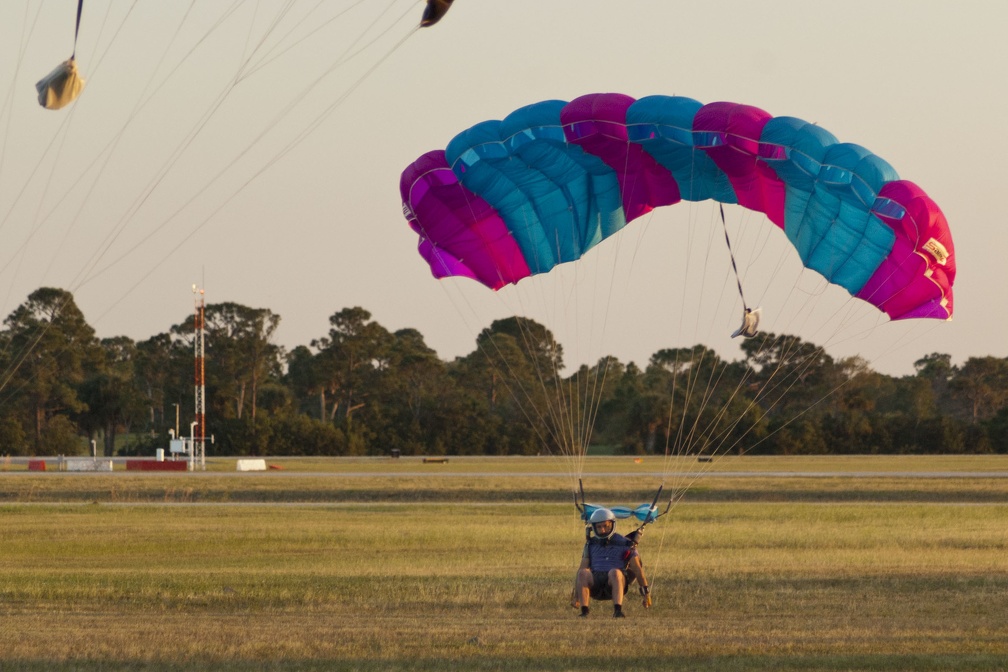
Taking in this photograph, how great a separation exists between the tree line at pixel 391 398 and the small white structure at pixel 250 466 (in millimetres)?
15683

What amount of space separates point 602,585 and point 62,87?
7084 mm

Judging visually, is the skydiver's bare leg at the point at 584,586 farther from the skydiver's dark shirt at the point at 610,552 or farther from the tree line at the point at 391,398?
the tree line at the point at 391,398

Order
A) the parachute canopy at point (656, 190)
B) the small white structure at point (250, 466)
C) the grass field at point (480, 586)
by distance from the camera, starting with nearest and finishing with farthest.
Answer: the grass field at point (480, 586) < the parachute canopy at point (656, 190) < the small white structure at point (250, 466)

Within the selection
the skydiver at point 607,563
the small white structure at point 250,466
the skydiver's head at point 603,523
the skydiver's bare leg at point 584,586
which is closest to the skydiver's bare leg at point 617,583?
the skydiver at point 607,563

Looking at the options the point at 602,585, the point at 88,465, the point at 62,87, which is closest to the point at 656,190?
the point at 602,585

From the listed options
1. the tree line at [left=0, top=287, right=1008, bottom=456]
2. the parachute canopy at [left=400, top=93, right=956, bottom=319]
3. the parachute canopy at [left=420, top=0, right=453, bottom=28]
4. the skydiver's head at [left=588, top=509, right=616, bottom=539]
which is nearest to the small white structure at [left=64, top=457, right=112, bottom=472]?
the tree line at [left=0, top=287, right=1008, bottom=456]

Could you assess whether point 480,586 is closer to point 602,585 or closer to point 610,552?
point 602,585

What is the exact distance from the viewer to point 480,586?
16422mm

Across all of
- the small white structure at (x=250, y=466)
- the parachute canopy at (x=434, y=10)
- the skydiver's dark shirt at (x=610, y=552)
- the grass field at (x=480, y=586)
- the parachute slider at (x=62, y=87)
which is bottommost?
the grass field at (x=480, y=586)

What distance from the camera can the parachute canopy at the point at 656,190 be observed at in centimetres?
1470

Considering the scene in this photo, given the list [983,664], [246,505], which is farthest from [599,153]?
[246,505]

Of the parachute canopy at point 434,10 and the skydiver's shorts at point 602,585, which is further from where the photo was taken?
the skydiver's shorts at point 602,585

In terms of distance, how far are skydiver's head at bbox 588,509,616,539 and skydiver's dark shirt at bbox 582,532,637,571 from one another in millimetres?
50

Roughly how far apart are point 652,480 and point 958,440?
4166 centimetres
